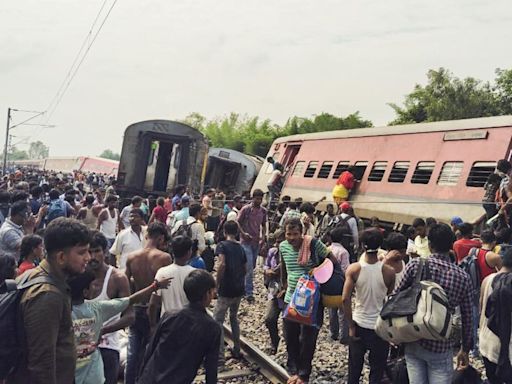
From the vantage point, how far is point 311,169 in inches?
623

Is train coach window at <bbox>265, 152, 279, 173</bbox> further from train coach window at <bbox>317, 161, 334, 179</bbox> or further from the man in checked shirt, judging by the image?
the man in checked shirt

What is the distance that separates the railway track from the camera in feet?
18.6

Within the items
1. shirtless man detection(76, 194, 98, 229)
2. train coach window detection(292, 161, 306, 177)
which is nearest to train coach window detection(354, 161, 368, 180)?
train coach window detection(292, 161, 306, 177)

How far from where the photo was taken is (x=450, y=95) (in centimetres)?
3272

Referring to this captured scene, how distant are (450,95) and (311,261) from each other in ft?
99.7

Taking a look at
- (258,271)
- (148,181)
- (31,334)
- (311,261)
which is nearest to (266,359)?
(311,261)

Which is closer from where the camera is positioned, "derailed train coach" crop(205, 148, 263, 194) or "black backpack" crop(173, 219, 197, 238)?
"black backpack" crop(173, 219, 197, 238)

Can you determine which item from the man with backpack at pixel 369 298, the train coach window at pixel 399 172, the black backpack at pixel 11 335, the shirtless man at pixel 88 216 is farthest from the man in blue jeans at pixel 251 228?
the black backpack at pixel 11 335

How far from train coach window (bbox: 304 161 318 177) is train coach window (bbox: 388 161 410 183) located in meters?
3.52

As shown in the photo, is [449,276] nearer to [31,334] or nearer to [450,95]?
[31,334]

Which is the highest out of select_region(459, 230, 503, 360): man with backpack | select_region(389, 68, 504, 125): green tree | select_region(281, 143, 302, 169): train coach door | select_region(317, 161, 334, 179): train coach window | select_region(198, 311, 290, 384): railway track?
select_region(389, 68, 504, 125): green tree

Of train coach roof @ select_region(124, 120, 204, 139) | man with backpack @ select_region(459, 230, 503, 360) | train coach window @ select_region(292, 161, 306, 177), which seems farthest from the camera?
train coach roof @ select_region(124, 120, 204, 139)

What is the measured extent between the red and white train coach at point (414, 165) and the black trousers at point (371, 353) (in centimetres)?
366

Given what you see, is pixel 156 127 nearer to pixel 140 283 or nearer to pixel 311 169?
pixel 311 169
